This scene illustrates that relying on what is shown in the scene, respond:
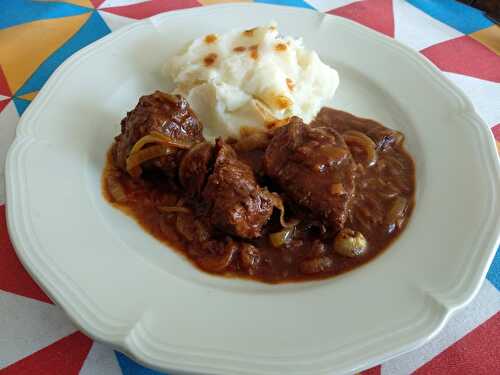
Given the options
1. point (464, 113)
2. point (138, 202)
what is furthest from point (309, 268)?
point (464, 113)

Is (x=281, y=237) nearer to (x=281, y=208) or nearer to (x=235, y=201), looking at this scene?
(x=281, y=208)

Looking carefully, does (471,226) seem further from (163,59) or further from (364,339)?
(163,59)

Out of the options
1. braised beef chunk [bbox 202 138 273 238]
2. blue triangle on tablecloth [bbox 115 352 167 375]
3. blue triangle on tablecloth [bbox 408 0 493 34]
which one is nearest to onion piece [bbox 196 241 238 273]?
braised beef chunk [bbox 202 138 273 238]

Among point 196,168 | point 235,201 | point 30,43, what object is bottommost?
point 235,201

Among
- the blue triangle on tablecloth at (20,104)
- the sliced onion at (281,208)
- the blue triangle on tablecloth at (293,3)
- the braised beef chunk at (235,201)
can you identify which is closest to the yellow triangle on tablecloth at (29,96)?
the blue triangle on tablecloth at (20,104)

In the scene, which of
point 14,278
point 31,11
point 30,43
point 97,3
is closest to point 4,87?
point 30,43

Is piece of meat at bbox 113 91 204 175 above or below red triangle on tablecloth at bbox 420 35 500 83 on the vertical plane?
above

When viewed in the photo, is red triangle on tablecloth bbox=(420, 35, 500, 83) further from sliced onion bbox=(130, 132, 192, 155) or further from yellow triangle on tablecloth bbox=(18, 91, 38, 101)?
yellow triangle on tablecloth bbox=(18, 91, 38, 101)
